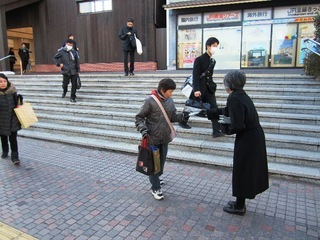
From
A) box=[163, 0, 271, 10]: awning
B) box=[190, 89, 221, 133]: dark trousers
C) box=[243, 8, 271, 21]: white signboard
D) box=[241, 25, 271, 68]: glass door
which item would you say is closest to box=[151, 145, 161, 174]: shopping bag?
box=[190, 89, 221, 133]: dark trousers

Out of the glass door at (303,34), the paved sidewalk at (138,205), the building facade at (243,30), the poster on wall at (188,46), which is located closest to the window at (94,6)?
the building facade at (243,30)

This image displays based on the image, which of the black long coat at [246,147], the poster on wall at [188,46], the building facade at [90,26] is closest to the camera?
the black long coat at [246,147]

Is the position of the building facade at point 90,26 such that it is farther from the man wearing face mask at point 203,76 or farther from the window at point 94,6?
the man wearing face mask at point 203,76

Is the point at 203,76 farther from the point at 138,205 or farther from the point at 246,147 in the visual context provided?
the point at 138,205

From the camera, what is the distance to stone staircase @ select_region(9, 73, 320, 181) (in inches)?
195

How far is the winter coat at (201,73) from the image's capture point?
17.5ft

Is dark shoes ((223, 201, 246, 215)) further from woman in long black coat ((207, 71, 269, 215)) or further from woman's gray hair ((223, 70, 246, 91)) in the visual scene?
woman's gray hair ((223, 70, 246, 91))

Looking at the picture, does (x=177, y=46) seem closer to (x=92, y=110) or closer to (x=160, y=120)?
(x=92, y=110)

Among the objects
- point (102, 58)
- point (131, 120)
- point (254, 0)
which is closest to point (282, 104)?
point (131, 120)

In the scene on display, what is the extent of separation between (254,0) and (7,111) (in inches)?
387

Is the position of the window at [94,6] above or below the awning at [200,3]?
above

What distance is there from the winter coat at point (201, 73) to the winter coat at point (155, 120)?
1738 millimetres

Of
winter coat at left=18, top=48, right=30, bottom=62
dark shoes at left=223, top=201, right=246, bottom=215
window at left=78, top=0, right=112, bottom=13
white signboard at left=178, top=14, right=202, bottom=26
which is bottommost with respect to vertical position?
dark shoes at left=223, top=201, right=246, bottom=215

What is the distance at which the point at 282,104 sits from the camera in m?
6.29
